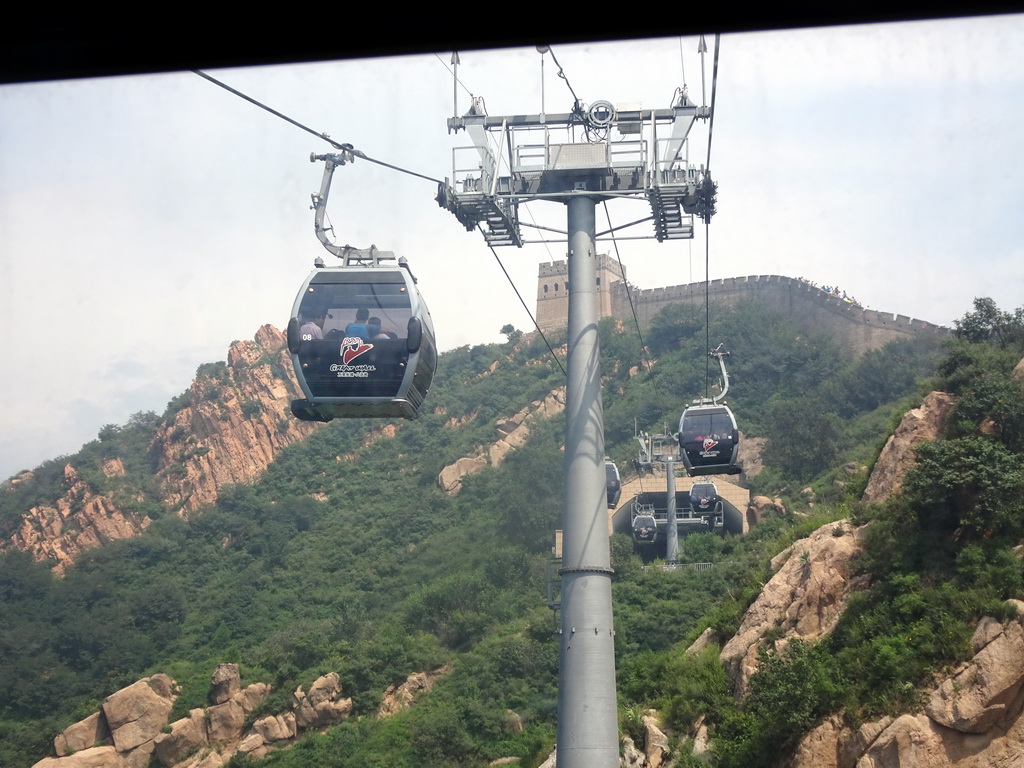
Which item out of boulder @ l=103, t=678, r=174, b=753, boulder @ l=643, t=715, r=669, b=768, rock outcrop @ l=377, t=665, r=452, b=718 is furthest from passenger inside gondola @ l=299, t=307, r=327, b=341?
boulder @ l=103, t=678, r=174, b=753

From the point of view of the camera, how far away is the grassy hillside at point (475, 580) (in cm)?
1730

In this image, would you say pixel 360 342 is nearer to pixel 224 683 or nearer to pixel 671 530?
pixel 224 683

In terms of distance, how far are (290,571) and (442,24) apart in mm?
49312

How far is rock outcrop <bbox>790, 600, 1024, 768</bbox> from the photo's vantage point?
13.2 meters

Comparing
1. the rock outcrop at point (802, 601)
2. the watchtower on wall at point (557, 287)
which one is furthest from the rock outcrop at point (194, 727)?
the watchtower on wall at point (557, 287)

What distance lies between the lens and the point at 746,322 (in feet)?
224

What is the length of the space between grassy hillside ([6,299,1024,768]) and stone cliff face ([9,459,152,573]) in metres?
2.13

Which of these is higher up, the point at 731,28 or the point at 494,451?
the point at 731,28

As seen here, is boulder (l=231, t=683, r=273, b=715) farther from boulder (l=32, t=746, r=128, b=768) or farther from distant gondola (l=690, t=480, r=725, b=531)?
distant gondola (l=690, t=480, r=725, b=531)

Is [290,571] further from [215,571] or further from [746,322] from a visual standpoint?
[746,322]

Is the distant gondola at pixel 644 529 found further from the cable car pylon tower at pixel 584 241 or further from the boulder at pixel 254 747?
the cable car pylon tower at pixel 584 241

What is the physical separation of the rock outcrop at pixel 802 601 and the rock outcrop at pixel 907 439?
38.5 inches

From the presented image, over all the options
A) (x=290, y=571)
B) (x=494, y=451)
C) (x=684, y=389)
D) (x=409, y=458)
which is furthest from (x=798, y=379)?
(x=290, y=571)

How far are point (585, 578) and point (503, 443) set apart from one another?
49.2 meters
